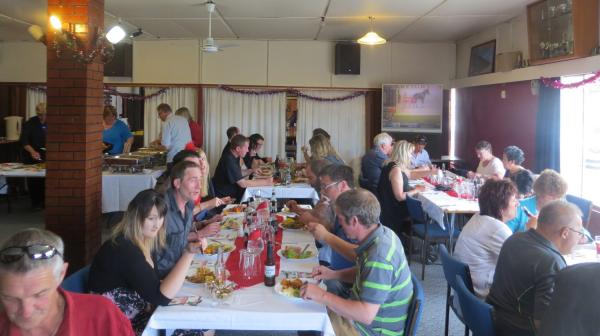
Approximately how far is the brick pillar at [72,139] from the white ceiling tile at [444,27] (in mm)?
4551

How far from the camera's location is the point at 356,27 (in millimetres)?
7527

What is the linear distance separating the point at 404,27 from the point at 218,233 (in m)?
5.20

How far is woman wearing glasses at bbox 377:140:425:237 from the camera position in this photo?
516 cm

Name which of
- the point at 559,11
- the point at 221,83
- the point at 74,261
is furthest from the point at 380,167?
the point at 221,83

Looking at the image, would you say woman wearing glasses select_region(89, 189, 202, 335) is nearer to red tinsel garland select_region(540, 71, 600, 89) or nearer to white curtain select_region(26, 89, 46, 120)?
red tinsel garland select_region(540, 71, 600, 89)

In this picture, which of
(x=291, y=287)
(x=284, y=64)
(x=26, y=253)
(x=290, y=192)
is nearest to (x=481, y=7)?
(x=290, y=192)

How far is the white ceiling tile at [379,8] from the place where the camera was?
582cm

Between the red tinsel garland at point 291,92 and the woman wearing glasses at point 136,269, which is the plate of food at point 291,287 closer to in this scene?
the woman wearing glasses at point 136,269

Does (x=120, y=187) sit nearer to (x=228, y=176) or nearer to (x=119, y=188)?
(x=119, y=188)

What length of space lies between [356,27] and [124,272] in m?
6.19

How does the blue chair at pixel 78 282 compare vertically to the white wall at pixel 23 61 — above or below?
below

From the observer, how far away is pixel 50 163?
432cm

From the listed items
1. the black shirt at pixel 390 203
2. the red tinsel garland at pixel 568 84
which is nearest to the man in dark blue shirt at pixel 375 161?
the black shirt at pixel 390 203

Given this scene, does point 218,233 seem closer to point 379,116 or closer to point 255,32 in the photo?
point 255,32
